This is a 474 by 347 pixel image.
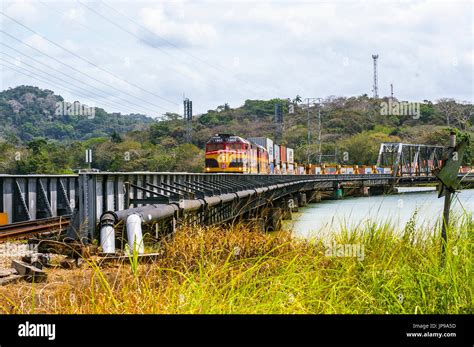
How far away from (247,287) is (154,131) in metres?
43.7

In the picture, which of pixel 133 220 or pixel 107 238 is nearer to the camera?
pixel 107 238

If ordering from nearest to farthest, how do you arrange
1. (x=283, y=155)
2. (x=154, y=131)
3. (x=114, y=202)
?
(x=114, y=202) < (x=154, y=131) < (x=283, y=155)

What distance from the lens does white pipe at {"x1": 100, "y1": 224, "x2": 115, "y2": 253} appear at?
8.99m

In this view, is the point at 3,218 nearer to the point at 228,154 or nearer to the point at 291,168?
the point at 228,154

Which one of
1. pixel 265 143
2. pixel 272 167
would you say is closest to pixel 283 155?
pixel 272 167

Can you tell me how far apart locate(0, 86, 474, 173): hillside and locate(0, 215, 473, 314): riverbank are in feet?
7.13

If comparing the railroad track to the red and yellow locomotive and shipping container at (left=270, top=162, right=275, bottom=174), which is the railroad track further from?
shipping container at (left=270, top=162, right=275, bottom=174)

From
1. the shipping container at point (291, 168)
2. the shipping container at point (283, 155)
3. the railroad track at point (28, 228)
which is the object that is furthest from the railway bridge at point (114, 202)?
the shipping container at point (291, 168)

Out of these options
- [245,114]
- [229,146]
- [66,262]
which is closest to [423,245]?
[66,262]

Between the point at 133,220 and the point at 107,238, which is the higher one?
the point at 133,220

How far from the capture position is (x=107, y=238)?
9.12 m
